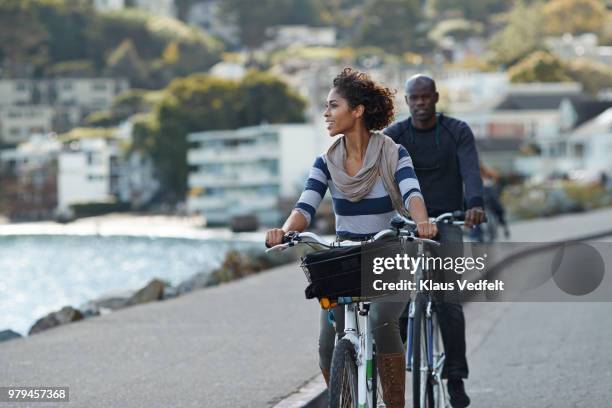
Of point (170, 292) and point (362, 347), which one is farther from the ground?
point (362, 347)

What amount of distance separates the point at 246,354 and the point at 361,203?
4124mm

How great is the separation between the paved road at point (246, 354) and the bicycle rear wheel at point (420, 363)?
1.31 meters

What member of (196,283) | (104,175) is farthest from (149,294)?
(104,175)

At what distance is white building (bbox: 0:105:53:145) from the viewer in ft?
618

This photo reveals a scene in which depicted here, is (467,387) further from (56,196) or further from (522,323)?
(56,196)

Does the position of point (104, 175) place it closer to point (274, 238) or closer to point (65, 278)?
point (65, 278)

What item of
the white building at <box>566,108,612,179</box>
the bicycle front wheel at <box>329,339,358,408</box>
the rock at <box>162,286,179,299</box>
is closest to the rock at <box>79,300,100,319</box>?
the rock at <box>162,286,179,299</box>

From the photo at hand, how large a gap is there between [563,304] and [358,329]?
9528 millimetres

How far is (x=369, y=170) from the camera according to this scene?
6.84m

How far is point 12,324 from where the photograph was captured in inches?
642

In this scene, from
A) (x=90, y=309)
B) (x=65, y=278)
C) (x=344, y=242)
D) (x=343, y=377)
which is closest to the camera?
(x=343, y=377)

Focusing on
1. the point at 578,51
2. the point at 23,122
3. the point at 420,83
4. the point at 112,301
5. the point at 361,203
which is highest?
the point at 578,51

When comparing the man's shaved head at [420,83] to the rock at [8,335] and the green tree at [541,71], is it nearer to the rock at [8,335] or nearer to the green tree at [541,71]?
the rock at [8,335]

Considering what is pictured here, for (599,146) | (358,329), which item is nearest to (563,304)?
(358,329)
